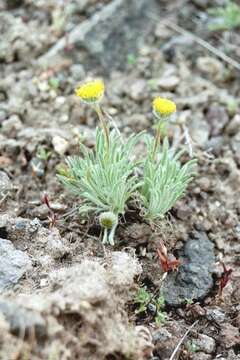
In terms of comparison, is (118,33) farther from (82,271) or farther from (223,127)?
(82,271)

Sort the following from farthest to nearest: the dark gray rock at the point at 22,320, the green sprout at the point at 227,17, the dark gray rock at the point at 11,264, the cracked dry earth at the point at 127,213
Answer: the green sprout at the point at 227,17, the dark gray rock at the point at 11,264, the cracked dry earth at the point at 127,213, the dark gray rock at the point at 22,320

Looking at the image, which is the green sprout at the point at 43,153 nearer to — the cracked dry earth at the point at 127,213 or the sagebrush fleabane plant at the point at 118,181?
the cracked dry earth at the point at 127,213

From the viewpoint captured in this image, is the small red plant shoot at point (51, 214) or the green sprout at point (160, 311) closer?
the green sprout at point (160, 311)

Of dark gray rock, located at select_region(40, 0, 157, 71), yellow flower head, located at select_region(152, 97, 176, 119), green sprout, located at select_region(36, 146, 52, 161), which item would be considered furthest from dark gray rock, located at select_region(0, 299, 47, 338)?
dark gray rock, located at select_region(40, 0, 157, 71)

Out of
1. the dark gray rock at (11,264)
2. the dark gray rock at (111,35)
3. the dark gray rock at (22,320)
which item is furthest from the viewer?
the dark gray rock at (111,35)

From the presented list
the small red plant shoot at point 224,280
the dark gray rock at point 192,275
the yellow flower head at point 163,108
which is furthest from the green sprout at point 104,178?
the small red plant shoot at point 224,280

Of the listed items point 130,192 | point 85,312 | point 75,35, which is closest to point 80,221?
point 130,192

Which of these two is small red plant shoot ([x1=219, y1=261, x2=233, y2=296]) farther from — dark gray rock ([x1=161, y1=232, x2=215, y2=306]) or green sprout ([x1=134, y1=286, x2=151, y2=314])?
green sprout ([x1=134, y1=286, x2=151, y2=314])

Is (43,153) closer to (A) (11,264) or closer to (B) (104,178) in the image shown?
(B) (104,178)
